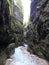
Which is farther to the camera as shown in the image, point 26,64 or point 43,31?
point 43,31

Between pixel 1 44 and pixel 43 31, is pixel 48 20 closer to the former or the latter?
pixel 43 31

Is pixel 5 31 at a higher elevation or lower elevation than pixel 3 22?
lower

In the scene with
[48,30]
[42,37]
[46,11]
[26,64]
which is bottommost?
[26,64]

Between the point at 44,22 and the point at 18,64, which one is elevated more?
the point at 44,22

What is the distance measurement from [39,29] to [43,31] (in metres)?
1.89

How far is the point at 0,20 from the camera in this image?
37.6ft

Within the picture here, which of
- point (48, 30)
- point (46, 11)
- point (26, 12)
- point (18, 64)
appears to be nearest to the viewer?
point (18, 64)

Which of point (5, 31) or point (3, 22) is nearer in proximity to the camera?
point (3, 22)

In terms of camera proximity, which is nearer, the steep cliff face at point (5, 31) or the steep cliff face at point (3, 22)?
the steep cliff face at point (3, 22)

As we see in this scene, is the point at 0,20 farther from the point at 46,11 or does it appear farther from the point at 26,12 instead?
the point at 26,12

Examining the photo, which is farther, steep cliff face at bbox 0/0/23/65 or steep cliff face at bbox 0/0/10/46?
steep cliff face at bbox 0/0/23/65

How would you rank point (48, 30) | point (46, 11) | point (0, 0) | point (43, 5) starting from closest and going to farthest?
point (0, 0)
point (48, 30)
point (46, 11)
point (43, 5)

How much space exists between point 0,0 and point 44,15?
8.86 meters

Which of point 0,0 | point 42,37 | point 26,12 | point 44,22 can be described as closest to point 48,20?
point 44,22
